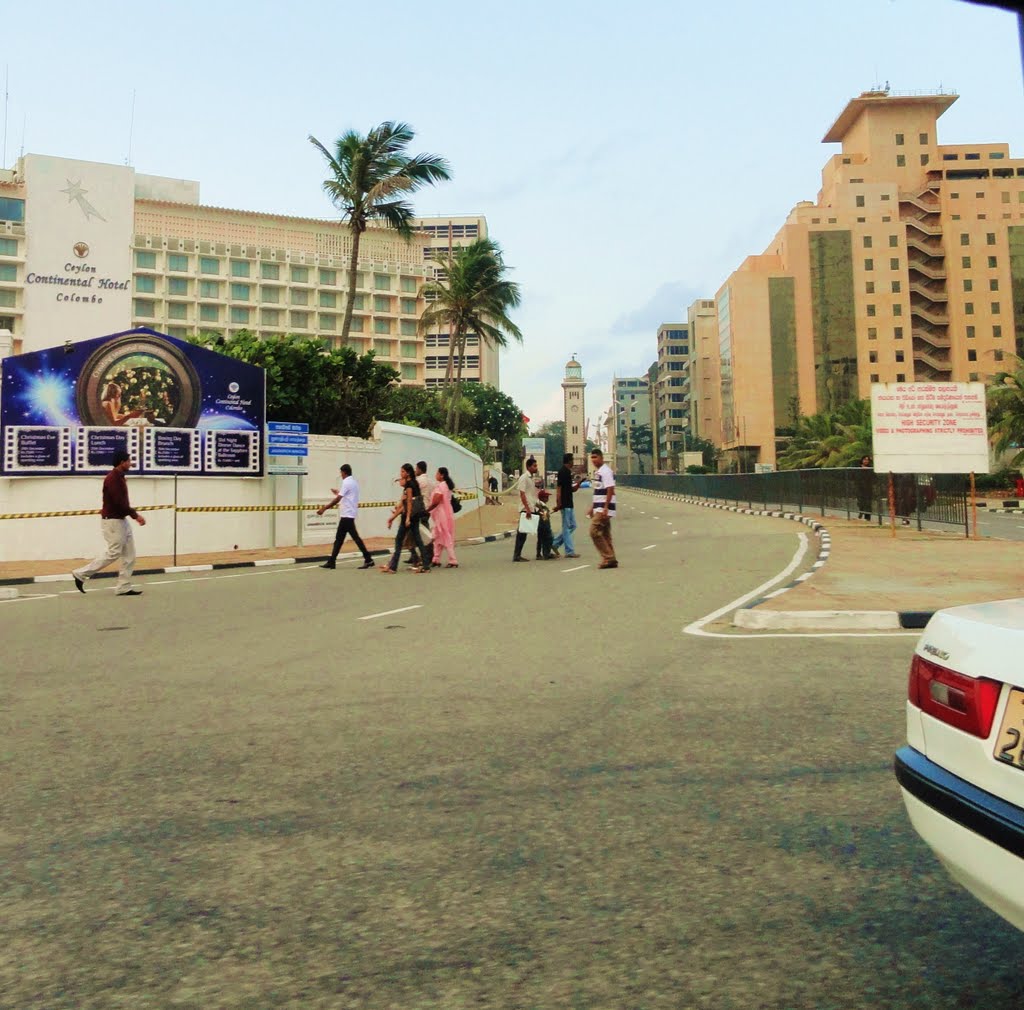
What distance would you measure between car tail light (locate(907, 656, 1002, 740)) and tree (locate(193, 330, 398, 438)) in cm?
2418

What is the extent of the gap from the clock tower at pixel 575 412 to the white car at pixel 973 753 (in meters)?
183

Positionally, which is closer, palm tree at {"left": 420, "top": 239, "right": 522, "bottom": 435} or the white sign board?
the white sign board

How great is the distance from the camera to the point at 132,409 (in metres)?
20.5

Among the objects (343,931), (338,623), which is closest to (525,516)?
(338,623)

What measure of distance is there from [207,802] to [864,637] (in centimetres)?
594

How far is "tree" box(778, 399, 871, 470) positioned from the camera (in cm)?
6344

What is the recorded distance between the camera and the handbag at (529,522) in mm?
18109

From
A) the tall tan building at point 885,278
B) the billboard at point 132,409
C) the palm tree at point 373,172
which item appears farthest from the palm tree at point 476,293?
the tall tan building at point 885,278

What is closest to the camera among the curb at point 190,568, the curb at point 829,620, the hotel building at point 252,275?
the curb at point 829,620

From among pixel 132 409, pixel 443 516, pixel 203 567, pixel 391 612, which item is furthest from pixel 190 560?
pixel 391 612

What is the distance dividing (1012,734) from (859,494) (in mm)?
27233

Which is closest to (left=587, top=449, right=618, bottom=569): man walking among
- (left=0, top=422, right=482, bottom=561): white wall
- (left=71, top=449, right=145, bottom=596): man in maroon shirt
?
(left=71, top=449, right=145, bottom=596): man in maroon shirt

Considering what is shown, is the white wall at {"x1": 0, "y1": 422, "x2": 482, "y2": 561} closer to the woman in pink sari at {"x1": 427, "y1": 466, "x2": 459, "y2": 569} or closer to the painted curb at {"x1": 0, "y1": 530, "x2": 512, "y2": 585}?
the painted curb at {"x1": 0, "y1": 530, "x2": 512, "y2": 585}

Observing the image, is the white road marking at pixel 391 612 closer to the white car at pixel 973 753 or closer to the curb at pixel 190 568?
the curb at pixel 190 568
